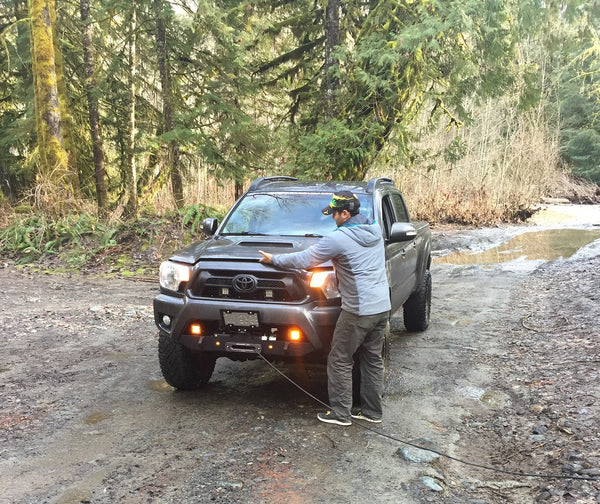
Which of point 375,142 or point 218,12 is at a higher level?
point 218,12

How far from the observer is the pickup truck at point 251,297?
14.1 ft

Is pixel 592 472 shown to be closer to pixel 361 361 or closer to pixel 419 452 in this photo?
pixel 419 452

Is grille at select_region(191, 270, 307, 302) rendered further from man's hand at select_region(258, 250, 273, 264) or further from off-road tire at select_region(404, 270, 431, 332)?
off-road tire at select_region(404, 270, 431, 332)

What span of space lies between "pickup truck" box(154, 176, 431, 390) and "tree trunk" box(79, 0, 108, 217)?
11223 mm

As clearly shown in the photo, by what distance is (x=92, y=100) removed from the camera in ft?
55.4

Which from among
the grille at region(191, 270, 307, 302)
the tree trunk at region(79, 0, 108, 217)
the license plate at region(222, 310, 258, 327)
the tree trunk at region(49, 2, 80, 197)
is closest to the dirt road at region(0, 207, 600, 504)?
the license plate at region(222, 310, 258, 327)

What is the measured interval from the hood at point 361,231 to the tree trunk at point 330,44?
32.2ft

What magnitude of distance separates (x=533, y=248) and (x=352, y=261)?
48.0 ft

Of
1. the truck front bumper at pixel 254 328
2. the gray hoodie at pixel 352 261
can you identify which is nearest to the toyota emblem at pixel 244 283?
the truck front bumper at pixel 254 328

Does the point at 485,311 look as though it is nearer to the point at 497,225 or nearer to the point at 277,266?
the point at 277,266

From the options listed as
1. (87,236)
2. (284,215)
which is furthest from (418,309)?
(87,236)

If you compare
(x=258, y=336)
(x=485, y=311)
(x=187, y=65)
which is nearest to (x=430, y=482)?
(x=258, y=336)

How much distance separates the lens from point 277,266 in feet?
14.0

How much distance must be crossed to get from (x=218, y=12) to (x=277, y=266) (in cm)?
1134
